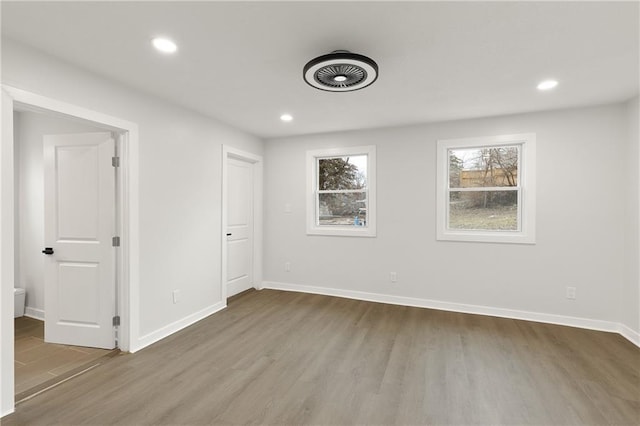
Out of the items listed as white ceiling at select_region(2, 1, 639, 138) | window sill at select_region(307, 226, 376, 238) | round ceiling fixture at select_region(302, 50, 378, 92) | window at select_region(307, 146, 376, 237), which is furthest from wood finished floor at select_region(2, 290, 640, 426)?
white ceiling at select_region(2, 1, 639, 138)

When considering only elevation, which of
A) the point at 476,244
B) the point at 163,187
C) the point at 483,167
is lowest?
the point at 476,244

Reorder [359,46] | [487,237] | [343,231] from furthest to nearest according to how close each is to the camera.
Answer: [343,231] < [487,237] < [359,46]

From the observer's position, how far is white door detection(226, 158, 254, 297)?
4.61 metres

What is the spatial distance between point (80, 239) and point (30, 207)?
1.53m

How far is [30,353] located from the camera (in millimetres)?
2816

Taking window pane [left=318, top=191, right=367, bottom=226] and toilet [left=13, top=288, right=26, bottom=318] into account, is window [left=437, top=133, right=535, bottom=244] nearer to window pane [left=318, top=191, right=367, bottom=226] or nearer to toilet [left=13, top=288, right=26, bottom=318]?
window pane [left=318, top=191, right=367, bottom=226]

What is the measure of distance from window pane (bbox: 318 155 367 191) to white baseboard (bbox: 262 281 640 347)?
5.37 ft

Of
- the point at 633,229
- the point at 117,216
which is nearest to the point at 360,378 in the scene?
the point at 117,216

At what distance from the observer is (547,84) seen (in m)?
2.82

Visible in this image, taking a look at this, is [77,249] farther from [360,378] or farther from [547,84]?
[547,84]

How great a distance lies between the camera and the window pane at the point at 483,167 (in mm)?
3891

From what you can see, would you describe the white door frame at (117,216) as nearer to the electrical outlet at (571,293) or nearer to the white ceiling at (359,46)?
the white ceiling at (359,46)

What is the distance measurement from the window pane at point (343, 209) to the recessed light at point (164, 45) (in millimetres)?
3062

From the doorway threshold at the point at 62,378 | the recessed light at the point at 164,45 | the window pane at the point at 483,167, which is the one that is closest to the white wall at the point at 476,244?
the window pane at the point at 483,167
